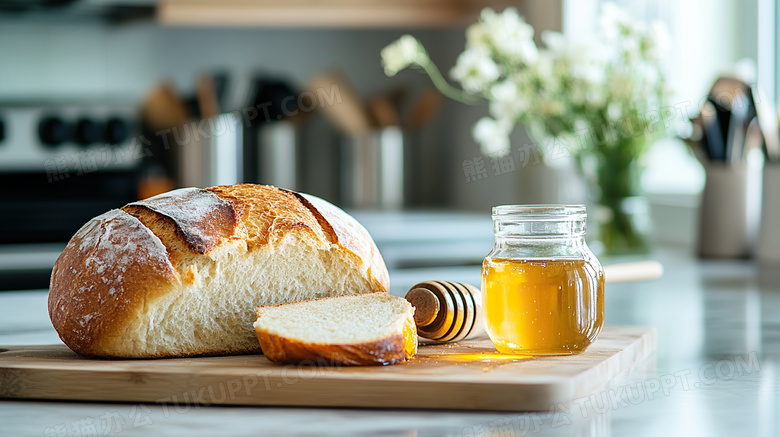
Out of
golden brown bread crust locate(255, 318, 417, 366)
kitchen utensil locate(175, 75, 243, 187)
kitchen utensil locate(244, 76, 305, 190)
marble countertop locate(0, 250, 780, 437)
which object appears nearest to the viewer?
marble countertop locate(0, 250, 780, 437)

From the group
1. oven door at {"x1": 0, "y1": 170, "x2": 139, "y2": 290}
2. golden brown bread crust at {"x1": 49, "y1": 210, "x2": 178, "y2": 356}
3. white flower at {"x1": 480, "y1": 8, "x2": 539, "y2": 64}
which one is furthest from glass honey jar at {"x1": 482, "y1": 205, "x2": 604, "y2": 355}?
oven door at {"x1": 0, "y1": 170, "x2": 139, "y2": 290}

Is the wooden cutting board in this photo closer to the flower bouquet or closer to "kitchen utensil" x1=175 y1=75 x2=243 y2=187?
the flower bouquet

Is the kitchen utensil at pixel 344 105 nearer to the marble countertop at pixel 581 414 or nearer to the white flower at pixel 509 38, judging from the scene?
the white flower at pixel 509 38

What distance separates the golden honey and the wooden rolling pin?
73 mm

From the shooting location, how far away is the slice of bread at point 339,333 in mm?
770

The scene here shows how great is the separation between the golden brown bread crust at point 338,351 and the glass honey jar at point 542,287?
0.33 ft

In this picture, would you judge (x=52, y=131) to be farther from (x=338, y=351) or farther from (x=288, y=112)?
(x=338, y=351)

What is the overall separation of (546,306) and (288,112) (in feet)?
8.09

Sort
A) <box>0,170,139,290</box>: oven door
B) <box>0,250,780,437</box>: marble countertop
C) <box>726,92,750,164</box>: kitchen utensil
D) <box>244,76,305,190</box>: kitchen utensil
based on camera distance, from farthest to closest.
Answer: <box>244,76,305,190</box>: kitchen utensil
<box>0,170,139,290</box>: oven door
<box>726,92,750,164</box>: kitchen utensil
<box>0,250,780,437</box>: marble countertop

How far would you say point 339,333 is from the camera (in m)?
0.79

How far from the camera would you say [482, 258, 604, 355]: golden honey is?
826mm

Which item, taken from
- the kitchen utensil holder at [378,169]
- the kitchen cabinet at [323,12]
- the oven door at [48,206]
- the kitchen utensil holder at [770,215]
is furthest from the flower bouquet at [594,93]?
the oven door at [48,206]

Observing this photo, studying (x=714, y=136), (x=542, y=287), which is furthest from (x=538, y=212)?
(x=714, y=136)

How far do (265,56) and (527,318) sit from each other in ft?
8.52
